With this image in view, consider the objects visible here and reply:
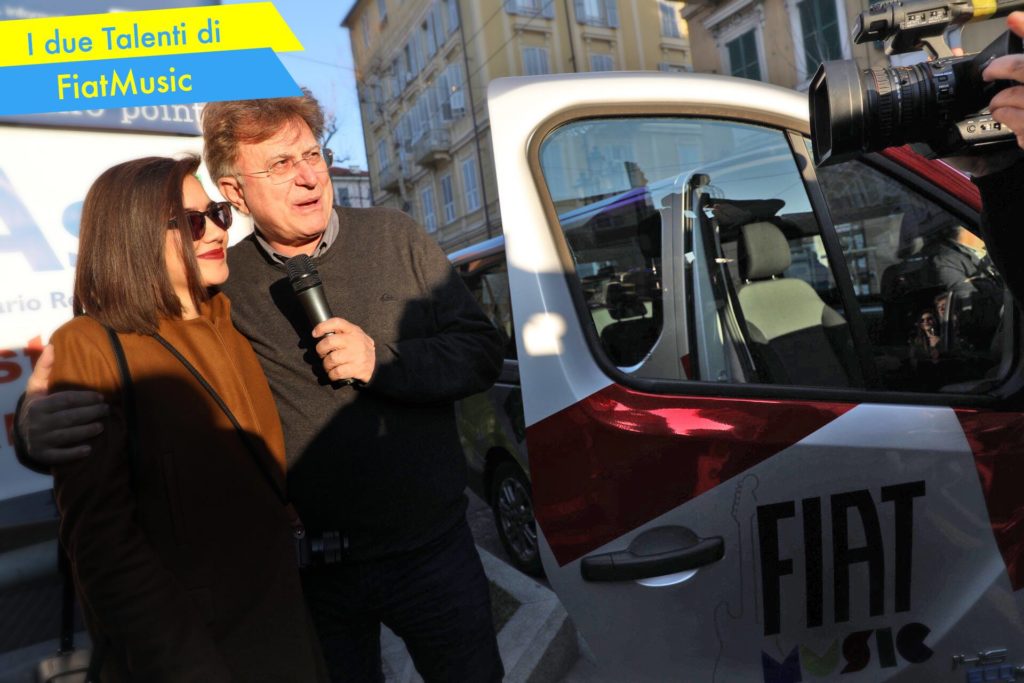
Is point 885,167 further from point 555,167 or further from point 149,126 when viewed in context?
point 149,126

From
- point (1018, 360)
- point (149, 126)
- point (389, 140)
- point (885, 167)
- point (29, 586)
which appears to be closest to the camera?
point (1018, 360)

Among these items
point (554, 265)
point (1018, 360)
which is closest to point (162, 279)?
point (554, 265)

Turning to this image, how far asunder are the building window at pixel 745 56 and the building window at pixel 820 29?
1.23 m

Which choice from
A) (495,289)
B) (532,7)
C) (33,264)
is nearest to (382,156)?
(532,7)

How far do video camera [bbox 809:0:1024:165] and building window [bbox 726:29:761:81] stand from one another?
14929 millimetres

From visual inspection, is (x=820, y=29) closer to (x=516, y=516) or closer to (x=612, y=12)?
(x=612, y=12)

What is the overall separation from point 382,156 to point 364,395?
1290 inches

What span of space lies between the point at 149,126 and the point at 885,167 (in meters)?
2.15

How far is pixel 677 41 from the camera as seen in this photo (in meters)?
23.5

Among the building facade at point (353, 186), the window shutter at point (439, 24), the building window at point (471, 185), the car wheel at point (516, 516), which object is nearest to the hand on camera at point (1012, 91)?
the car wheel at point (516, 516)

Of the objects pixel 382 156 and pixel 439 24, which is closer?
pixel 439 24

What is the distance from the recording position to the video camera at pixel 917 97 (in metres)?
1.15

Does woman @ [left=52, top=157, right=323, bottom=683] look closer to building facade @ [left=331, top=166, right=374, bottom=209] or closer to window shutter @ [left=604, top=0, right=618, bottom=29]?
window shutter @ [left=604, top=0, right=618, bottom=29]

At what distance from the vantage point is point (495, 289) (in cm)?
339
